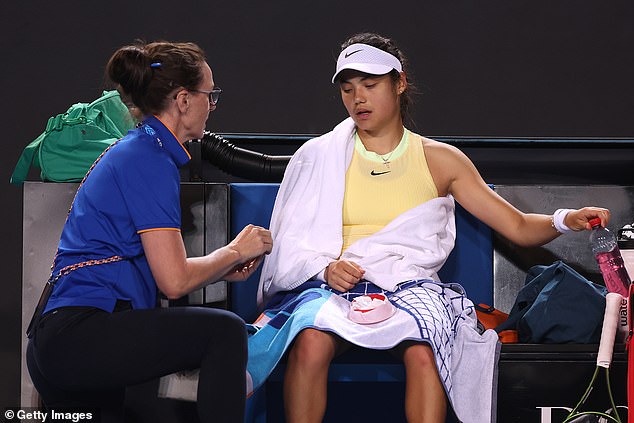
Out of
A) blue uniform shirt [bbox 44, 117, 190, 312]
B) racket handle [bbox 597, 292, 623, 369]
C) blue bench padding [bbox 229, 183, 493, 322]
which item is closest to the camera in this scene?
blue uniform shirt [bbox 44, 117, 190, 312]

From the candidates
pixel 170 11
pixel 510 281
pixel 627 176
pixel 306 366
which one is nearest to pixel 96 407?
pixel 306 366

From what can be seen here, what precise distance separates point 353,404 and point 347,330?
2.05 feet

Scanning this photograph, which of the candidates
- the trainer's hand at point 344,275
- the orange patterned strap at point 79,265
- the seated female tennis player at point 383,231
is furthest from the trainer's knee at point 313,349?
the orange patterned strap at point 79,265

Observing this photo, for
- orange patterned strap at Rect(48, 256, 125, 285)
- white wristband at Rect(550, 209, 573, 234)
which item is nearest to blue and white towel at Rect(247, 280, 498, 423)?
white wristband at Rect(550, 209, 573, 234)

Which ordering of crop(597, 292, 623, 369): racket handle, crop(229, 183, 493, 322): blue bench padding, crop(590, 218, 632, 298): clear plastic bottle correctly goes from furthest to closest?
1. crop(229, 183, 493, 322): blue bench padding
2. crop(590, 218, 632, 298): clear plastic bottle
3. crop(597, 292, 623, 369): racket handle

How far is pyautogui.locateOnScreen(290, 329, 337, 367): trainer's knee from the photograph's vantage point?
2.37 m

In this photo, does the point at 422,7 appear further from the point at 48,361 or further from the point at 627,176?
the point at 48,361

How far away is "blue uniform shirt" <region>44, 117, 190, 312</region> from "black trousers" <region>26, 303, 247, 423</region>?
0.20ft

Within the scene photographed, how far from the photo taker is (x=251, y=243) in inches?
90.4

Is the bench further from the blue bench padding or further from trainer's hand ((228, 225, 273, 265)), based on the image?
trainer's hand ((228, 225, 273, 265))

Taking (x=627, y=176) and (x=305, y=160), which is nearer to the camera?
(x=305, y=160)

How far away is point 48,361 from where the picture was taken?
6.17 ft

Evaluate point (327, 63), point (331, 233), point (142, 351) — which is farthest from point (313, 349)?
point (327, 63)

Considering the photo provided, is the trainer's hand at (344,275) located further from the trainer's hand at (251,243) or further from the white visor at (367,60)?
the white visor at (367,60)
